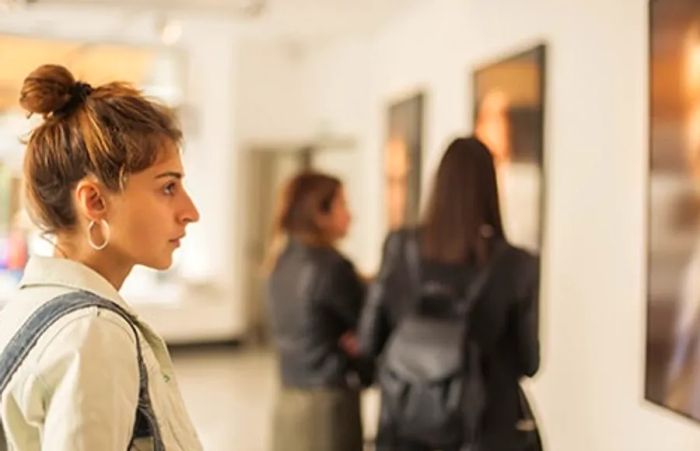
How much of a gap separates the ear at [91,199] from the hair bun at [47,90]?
0.14 metres

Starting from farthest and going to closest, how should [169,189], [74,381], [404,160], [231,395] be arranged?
[231,395], [404,160], [169,189], [74,381]

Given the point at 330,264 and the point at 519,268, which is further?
the point at 330,264

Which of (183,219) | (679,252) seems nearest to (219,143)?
(679,252)

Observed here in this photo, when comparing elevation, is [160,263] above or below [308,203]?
below

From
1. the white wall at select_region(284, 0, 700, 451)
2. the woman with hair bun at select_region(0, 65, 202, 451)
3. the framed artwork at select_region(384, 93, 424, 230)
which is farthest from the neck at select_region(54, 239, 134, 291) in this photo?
the framed artwork at select_region(384, 93, 424, 230)

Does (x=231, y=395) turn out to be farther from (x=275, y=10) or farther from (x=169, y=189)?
(x=169, y=189)

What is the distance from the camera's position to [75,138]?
1.26 metres

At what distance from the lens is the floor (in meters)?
5.17

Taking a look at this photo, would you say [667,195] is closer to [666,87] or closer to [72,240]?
[666,87]

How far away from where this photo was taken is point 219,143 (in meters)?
7.92

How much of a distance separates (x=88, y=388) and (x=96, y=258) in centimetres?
25

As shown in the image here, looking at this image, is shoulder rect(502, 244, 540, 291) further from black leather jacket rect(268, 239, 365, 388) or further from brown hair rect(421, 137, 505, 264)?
black leather jacket rect(268, 239, 365, 388)

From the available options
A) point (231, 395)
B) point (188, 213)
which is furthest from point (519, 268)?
point (231, 395)

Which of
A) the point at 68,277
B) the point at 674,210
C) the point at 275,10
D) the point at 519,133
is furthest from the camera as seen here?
the point at 275,10
